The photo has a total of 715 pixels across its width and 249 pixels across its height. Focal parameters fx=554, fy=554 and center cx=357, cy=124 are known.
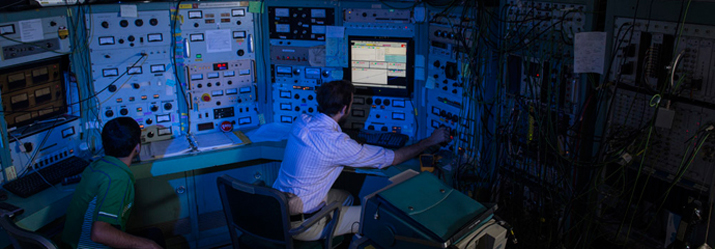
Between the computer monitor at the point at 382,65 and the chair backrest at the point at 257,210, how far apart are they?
4.68 feet

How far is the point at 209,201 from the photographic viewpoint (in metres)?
3.94

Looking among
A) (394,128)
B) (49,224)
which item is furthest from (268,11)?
(49,224)

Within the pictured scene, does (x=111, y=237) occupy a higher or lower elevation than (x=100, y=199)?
lower

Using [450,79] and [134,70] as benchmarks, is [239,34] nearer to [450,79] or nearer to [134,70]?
[134,70]

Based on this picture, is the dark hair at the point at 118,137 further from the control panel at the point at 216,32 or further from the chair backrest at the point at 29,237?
the control panel at the point at 216,32

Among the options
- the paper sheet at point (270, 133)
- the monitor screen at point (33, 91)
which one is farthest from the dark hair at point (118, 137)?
the paper sheet at point (270, 133)

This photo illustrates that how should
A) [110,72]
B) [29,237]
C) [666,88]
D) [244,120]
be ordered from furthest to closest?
[244,120], [110,72], [666,88], [29,237]

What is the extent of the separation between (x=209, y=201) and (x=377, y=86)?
1446 millimetres

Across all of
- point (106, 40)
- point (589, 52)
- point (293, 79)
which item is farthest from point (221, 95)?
Result: point (589, 52)

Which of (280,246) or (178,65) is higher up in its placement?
(178,65)

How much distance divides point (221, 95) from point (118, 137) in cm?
137

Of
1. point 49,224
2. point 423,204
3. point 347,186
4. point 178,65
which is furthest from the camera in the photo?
point 347,186

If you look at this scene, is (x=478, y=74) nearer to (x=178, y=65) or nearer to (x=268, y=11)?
(x=268, y=11)

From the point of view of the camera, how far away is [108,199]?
2.43 m
